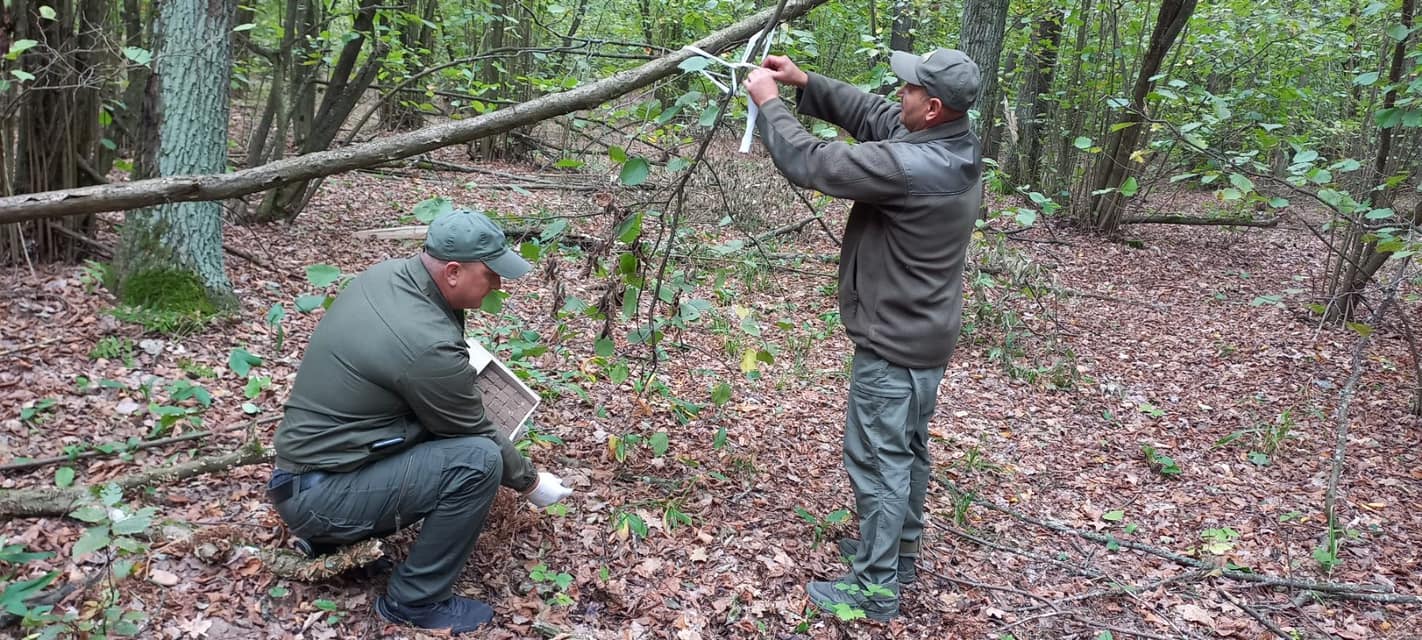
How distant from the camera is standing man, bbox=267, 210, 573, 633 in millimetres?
2350

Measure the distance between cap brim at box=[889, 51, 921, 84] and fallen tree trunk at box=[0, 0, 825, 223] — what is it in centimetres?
75

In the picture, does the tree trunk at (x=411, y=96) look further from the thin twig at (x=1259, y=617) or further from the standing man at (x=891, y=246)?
the thin twig at (x=1259, y=617)

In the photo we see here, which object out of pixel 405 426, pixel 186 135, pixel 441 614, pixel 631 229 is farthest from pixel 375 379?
pixel 186 135

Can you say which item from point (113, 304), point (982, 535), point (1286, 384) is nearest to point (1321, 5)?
point (1286, 384)

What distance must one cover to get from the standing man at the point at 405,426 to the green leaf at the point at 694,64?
83 centimetres

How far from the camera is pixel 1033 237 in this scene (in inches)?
372

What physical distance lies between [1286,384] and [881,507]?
14.4 ft

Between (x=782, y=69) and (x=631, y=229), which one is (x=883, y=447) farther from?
(x=782, y=69)

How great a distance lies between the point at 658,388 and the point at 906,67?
6.70ft

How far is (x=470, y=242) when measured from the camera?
96.5 inches

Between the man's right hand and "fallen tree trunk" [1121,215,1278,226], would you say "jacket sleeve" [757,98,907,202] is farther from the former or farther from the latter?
"fallen tree trunk" [1121,215,1278,226]

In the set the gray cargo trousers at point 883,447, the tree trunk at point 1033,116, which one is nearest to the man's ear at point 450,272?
the gray cargo trousers at point 883,447

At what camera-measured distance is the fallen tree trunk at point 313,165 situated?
273 centimetres

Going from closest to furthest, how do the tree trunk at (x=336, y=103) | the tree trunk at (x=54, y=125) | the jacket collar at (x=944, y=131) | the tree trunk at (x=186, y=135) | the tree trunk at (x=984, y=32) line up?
the jacket collar at (x=944, y=131), the tree trunk at (x=186, y=135), the tree trunk at (x=54, y=125), the tree trunk at (x=984, y=32), the tree trunk at (x=336, y=103)
